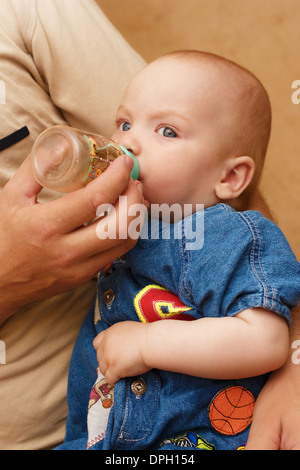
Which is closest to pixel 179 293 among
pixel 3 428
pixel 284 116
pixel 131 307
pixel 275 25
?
pixel 131 307

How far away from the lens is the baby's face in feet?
3.04

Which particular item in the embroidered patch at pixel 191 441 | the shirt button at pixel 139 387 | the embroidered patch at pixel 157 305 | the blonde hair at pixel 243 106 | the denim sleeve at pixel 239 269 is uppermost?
the blonde hair at pixel 243 106

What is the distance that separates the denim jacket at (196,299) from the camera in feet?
2.68

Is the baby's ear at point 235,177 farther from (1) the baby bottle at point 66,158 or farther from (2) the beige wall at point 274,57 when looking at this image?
(2) the beige wall at point 274,57

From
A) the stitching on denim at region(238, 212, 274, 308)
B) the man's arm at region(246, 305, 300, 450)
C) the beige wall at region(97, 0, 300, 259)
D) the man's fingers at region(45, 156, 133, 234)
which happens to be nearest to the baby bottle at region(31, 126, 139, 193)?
the man's fingers at region(45, 156, 133, 234)

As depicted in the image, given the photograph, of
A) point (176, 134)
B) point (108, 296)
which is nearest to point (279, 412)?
point (108, 296)

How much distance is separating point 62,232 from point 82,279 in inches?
4.3

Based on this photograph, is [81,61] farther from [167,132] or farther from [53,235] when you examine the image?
[53,235]

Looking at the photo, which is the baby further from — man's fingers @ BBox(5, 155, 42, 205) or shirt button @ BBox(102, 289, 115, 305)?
man's fingers @ BBox(5, 155, 42, 205)

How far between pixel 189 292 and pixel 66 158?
29 centimetres

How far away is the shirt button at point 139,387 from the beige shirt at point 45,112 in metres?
0.25

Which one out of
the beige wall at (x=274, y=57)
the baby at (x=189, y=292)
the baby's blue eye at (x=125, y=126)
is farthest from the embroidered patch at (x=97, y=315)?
the beige wall at (x=274, y=57)

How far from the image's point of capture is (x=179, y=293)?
87 cm

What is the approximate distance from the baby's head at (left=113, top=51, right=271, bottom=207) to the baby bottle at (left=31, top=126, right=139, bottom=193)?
5.1 inches
